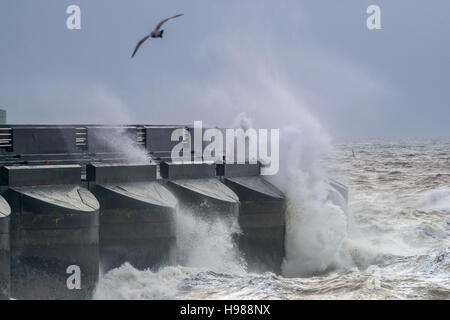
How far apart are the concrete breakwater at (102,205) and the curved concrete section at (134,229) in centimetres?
2

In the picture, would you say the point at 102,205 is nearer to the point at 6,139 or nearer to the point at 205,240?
the point at 205,240

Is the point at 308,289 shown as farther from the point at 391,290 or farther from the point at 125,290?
the point at 125,290

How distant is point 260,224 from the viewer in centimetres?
1598

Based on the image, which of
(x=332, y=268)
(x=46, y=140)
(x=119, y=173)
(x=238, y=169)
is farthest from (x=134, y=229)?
(x=332, y=268)

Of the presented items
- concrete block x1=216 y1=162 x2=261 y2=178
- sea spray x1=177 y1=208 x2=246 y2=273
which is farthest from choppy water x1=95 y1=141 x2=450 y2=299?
concrete block x1=216 y1=162 x2=261 y2=178

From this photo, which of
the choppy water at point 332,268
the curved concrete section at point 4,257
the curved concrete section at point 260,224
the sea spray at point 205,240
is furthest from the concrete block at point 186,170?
the curved concrete section at point 4,257

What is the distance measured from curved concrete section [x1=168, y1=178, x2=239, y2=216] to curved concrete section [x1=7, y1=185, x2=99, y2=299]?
2.63 meters

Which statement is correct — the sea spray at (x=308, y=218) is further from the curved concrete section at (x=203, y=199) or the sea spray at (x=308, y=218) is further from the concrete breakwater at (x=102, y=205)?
the curved concrete section at (x=203, y=199)

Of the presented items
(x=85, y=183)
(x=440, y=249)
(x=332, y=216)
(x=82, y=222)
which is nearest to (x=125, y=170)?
(x=85, y=183)

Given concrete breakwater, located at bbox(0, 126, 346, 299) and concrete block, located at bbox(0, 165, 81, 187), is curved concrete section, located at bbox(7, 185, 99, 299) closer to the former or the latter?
concrete breakwater, located at bbox(0, 126, 346, 299)

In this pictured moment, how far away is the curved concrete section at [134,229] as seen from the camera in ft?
44.7

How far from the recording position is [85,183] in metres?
14.0

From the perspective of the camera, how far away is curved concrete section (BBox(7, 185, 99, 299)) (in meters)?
12.2

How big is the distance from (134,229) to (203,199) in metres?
1.85
